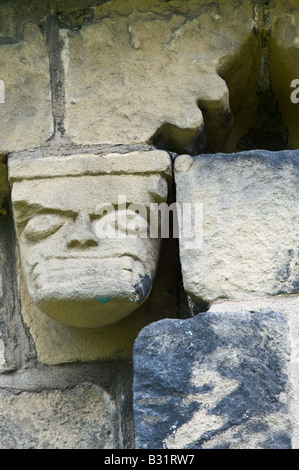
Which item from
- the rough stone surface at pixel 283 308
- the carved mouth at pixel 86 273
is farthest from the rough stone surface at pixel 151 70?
the rough stone surface at pixel 283 308

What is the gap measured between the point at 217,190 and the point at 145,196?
14 centimetres

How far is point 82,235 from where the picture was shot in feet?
6.06

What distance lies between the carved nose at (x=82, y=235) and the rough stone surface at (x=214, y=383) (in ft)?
0.69

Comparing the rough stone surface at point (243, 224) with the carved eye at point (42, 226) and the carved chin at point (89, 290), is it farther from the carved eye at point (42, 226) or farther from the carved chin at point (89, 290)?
the carved eye at point (42, 226)

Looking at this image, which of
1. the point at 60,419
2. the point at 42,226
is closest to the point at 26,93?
the point at 42,226

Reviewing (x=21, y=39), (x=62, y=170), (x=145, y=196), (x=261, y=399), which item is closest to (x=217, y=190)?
(x=145, y=196)

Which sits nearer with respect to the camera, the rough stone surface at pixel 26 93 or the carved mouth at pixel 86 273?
the carved mouth at pixel 86 273

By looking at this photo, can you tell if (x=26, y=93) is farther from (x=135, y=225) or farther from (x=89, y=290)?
(x=89, y=290)

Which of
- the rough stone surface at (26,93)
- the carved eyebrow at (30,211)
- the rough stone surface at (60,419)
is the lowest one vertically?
the rough stone surface at (60,419)

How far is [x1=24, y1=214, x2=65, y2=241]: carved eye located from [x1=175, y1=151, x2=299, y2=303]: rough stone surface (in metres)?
0.24

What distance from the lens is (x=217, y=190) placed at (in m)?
1.90

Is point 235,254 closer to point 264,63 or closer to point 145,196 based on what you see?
point 145,196

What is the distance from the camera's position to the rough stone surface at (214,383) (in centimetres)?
164

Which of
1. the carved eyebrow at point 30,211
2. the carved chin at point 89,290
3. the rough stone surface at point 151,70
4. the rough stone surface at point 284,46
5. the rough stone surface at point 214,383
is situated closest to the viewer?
the rough stone surface at point 214,383
